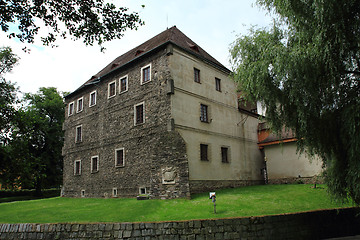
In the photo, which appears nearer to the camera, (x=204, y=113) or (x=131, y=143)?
(x=131, y=143)

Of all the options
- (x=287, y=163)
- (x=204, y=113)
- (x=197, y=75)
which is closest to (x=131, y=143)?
(x=204, y=113)

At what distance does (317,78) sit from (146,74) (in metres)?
13.0

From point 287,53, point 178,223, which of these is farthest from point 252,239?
point 287,53

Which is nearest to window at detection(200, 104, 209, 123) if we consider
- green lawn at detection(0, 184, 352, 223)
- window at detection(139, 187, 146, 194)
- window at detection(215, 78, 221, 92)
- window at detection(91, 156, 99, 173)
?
window at detection(215, 78, 221, 92)

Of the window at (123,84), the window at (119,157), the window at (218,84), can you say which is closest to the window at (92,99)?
the window at (123,84)

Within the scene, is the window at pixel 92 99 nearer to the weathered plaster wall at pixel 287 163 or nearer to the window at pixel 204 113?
the window at pixel 204 113

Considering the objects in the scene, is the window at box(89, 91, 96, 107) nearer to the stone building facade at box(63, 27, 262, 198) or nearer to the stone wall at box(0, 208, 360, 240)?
the stone building facade at box(63, 27, 262, 198)

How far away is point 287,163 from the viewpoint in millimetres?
22094

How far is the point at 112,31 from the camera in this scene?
25.5 feet

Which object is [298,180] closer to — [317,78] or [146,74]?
[146,74]

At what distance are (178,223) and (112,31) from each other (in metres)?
6.33

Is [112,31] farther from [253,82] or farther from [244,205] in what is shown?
[244,205]

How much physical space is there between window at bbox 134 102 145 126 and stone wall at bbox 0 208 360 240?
1000 centimetres

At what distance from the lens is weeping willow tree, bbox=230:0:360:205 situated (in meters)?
8.21
